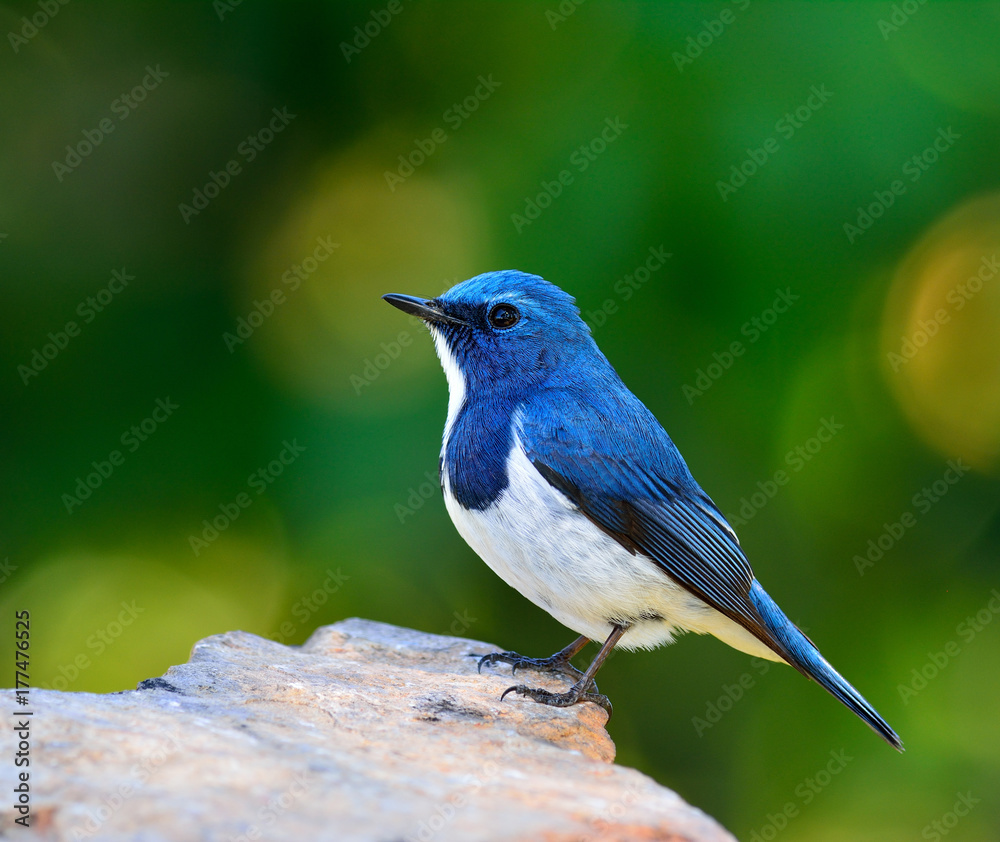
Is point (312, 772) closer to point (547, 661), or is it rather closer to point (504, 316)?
point (547, 661)

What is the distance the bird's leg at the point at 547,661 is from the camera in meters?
4.11

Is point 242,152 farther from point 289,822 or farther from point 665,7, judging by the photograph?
point 289,822

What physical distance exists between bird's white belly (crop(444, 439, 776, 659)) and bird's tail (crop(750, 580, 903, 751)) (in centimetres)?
26

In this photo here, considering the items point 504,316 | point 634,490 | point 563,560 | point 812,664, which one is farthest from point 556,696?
point 504,316

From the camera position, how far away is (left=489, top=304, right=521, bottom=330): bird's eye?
403 centimetres

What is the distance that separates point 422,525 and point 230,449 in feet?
3.09

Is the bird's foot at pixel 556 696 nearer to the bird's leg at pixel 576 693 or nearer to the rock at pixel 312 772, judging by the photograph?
the bird's leg at pixel 576 693

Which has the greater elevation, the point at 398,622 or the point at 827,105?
the point at 827,105

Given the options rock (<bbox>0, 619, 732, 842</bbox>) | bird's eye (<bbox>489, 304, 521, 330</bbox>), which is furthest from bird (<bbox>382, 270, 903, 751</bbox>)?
rock (<bbox>0, 619, 732, 842</bbox>)

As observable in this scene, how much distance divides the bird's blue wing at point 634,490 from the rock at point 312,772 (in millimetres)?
772

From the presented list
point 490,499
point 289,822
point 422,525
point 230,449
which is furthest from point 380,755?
point 230,449

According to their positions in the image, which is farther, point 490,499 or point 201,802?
point 490,499

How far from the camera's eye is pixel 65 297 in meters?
4.77

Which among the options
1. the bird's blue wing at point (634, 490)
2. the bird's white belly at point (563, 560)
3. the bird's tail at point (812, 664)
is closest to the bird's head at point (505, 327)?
the bird's blue wing at point (634, 490)
